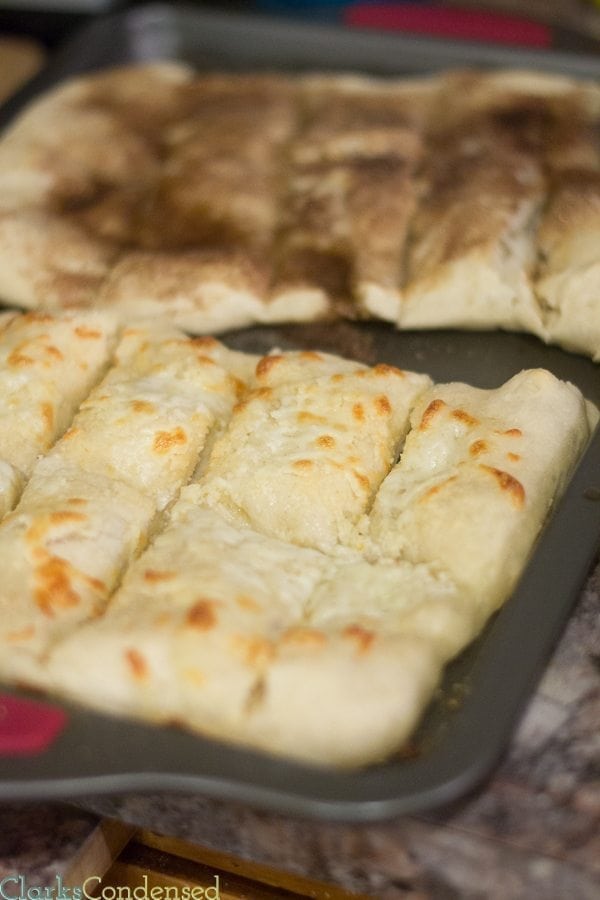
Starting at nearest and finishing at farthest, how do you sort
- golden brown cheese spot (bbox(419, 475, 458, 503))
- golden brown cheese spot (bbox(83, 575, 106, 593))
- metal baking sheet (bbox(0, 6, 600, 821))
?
metal baking sheet (bbox(0, 6, 600, 821))
golden brown cheese spot (bbox(83, 575, 106, 593))
golden brown cheese spot (bbox(419, 475, 458, 503))

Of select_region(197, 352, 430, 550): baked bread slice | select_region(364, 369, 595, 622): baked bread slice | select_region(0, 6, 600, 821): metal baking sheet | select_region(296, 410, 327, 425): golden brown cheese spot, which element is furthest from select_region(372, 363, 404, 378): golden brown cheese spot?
select_region(0, 6, 600, 821): metal baking sheet

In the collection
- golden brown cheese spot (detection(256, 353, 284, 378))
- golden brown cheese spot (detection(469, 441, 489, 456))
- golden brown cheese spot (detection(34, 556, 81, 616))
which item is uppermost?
golden brown cheese spot (detection(469, 441, 489, 456))

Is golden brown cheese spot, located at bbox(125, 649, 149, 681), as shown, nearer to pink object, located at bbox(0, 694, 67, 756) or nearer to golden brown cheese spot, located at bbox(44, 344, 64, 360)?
pink object, located at bbox(0, 694, 67, 756)

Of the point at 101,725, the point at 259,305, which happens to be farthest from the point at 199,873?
the point at 259,305

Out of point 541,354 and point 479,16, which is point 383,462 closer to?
point 541,354

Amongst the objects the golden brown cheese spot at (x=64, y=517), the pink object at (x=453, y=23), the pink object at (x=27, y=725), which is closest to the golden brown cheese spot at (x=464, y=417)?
the golden brown cheese spot at (x=64, y=517)

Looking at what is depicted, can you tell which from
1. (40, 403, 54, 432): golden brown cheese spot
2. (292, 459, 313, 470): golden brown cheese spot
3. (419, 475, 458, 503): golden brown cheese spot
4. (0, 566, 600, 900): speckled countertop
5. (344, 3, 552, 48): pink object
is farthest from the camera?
(344, 3, 552, 48): pink object

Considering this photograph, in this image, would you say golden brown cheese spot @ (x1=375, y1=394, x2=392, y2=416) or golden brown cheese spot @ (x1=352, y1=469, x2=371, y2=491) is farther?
golden brown cheese spot @ (x1=375, y1=394, x2=392, y2=416)
